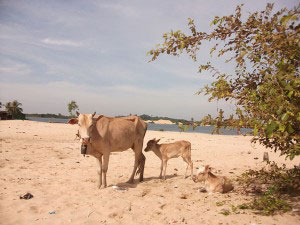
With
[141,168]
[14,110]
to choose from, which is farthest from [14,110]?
[141,168]

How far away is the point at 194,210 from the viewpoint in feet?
20.0

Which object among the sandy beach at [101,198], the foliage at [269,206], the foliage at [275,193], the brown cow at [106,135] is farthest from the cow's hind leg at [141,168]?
the foliage at [269,206]

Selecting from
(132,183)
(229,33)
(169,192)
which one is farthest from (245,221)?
(132,183)

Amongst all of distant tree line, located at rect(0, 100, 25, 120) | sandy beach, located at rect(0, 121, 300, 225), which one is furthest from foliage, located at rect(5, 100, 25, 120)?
sandy beach, located at rect(0, 121, 300, 225)

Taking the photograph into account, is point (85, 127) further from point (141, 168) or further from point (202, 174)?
point (202, 174)

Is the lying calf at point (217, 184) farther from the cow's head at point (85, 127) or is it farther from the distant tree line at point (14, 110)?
the distant tree line at point (14, 110)

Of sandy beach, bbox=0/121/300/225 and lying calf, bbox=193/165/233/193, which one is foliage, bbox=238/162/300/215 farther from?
lying calf, bbox=193/165/233/193

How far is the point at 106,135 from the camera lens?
27.4 ft

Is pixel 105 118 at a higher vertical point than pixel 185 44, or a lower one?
lower

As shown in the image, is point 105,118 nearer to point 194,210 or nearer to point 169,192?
point 169,192

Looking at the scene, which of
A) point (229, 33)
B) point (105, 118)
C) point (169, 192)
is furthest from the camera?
point (105, 118)

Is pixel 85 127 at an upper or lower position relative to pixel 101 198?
upper

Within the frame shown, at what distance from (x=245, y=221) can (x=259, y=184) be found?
3.20m

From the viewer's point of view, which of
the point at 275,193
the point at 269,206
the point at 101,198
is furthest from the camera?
the point at 101,198
